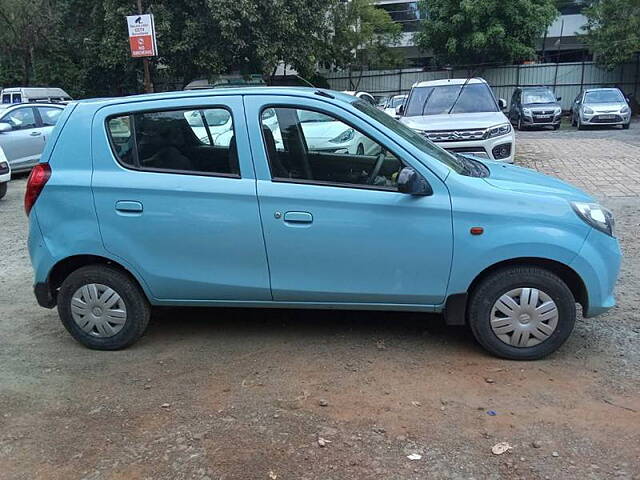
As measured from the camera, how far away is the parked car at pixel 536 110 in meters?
22.5

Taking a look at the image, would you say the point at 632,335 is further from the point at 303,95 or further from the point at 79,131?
the point at 79,131

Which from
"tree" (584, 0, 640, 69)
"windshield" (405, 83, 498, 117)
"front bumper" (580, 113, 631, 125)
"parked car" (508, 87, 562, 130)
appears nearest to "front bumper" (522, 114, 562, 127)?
"parked car" (508, 87, 562, 130)

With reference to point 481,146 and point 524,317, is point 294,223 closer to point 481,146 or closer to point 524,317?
point 524,317

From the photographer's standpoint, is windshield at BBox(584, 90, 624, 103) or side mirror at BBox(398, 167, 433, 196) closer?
side mirror at BBox(398, 167, 433, 196)

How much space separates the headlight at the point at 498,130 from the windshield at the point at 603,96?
14.7 m

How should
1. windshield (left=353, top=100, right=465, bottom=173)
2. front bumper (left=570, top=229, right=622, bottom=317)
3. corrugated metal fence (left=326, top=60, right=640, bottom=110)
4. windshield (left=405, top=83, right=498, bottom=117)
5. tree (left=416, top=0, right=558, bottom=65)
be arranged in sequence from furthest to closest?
1. corrugated metal fence (left=326, top=60, right=640, bottom=110)
2. tree (left=416, top=0, right=558, bottom=65)
3. windshield (left=405, top=83, right=498, bottom=117)
4. windshield (left=353, top=100, right=465, bottom=173)
5. front bumper (left=570, top=229, right=622, bottom=317)

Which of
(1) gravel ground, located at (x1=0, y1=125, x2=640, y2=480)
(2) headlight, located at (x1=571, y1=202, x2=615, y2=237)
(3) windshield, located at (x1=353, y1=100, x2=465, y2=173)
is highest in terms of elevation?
(3) windshield, located at (x1=353, y1=100, x2=465, y2=173)

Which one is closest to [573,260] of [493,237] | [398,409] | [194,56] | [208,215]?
[493,237]

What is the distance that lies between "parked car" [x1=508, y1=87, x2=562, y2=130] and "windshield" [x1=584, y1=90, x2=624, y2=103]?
1.09m

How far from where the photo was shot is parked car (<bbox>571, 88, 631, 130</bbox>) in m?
21.3

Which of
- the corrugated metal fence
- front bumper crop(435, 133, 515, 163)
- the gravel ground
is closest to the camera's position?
the gravel ground

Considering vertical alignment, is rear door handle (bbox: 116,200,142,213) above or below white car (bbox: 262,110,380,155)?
below

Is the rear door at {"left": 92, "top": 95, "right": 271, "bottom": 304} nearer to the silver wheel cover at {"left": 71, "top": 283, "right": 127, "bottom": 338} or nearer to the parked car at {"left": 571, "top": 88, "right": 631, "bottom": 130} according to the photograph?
the silver wheel cover at {"left": 71, "top": 283, "right": 127, "bottom": 338}

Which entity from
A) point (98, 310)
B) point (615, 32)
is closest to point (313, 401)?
point (98, 310)
